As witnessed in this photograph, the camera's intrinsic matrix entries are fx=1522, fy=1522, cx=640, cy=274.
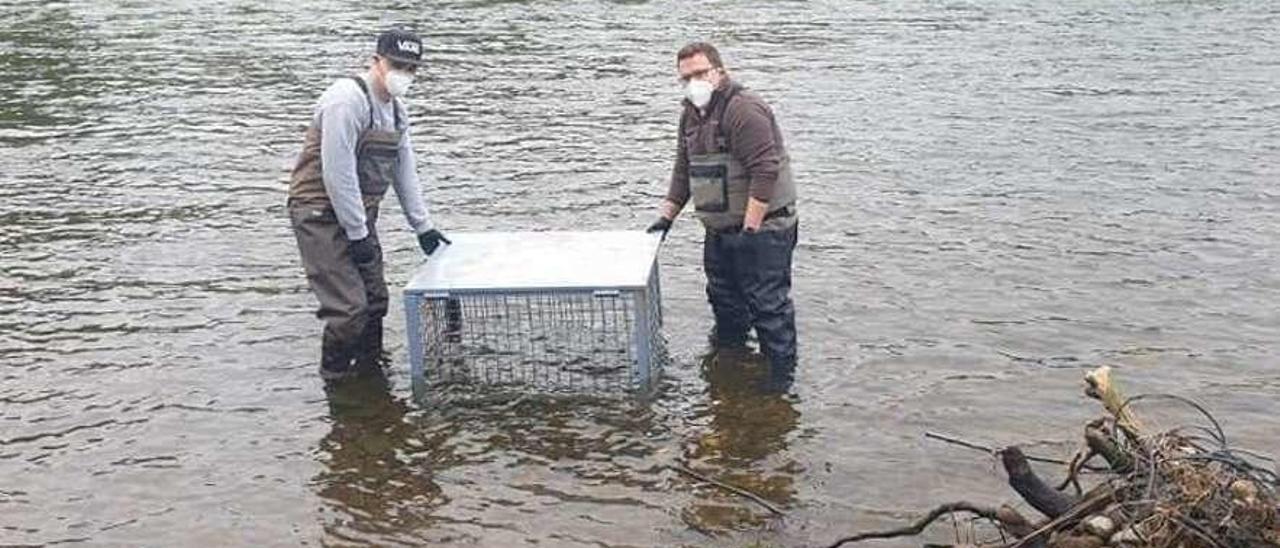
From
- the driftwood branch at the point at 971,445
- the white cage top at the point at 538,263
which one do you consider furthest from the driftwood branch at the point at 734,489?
the driftwood branch at the point at 971,445

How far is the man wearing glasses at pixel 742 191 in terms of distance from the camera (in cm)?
800

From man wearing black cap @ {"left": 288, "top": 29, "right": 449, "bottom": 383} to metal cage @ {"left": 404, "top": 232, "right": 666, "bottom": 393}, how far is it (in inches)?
15.1

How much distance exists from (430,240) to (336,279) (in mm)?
610

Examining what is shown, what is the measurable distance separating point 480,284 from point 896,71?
1372cm

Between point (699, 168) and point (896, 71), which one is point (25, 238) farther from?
point (896, 71)

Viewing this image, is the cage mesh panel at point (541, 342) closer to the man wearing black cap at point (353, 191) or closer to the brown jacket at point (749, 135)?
the man wearing black cap at point (353, 191)

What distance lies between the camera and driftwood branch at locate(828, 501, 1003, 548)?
6.07 m

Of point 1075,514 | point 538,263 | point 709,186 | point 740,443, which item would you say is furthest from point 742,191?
point 1075,514

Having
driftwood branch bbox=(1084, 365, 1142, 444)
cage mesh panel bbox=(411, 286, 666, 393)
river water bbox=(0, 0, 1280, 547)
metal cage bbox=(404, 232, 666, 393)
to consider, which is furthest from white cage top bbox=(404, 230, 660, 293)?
driftwood branch bbox=(1084, 365, 1142, 444)

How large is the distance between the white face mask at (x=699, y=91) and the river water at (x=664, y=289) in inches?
65.0

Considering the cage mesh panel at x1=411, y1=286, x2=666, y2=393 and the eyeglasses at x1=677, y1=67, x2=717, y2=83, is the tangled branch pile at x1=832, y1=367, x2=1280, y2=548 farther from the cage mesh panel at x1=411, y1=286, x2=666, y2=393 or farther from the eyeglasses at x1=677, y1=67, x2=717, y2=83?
the eyeglasses at x1=677, y1=67, x2=717, y2=83

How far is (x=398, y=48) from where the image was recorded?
7941 mm

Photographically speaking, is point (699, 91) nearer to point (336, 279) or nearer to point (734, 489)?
point (734, 489)

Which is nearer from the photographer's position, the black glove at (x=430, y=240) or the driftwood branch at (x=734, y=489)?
the driftwood branch at (x=734, y=489)
